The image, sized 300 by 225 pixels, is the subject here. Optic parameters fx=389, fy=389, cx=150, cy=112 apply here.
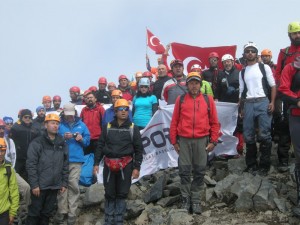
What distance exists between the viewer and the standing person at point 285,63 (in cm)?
788

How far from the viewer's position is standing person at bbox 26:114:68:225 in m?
7.87

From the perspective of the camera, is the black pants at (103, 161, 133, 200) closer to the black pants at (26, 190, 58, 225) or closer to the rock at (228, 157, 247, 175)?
the black pants at (26, 190, 58, 225)

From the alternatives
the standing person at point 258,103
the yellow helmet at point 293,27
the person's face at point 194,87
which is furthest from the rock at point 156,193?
the yellow helmet at point 293,27

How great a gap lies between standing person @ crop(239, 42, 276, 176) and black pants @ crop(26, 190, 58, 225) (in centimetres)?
452

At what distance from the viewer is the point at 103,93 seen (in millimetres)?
13586

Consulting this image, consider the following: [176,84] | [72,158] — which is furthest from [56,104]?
[176,84]

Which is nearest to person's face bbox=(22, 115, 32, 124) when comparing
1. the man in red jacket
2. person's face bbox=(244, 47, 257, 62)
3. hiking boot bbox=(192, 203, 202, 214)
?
the man in red jacket

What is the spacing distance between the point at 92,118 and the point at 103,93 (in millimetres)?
3150

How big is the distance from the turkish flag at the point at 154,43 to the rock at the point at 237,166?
10187 mm

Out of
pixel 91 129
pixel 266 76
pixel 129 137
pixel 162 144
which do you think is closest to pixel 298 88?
pixel 266 76

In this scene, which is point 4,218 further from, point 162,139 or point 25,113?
point 162,139

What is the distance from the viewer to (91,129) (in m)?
10.5

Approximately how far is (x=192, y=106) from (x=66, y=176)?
120 inches

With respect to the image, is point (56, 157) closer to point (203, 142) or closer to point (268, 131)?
point (203, 142)
